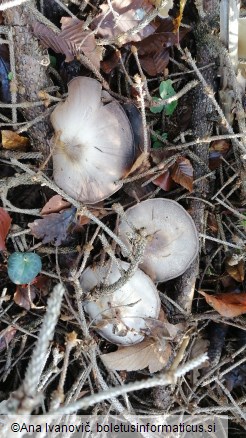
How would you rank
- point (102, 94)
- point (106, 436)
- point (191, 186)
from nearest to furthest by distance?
1. point (102, 94)
2. point (191, 186)
3. point (106, 436)

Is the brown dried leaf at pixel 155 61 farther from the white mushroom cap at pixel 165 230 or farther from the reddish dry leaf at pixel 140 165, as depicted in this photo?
the white mushroom cap at pixel 165 230

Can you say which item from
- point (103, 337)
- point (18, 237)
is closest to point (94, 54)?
point (18, 237)

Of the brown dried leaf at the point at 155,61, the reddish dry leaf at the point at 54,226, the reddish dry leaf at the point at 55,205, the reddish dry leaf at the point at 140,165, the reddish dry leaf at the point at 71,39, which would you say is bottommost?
the reddish dry leaf at the point at 54,226

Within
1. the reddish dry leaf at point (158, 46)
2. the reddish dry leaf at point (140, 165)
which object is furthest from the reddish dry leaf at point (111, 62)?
the reddish dry leaf at point (140, 165)

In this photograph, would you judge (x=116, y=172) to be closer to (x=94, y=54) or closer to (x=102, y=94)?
(x=102, y=94)

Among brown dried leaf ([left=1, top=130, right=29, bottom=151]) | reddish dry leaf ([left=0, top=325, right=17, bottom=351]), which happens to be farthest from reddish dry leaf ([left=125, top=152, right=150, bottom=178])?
reddish dry leaf ([left=0, top=325, right=17, bottom=351])

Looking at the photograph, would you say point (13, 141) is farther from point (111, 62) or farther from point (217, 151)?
point (217, 151)
